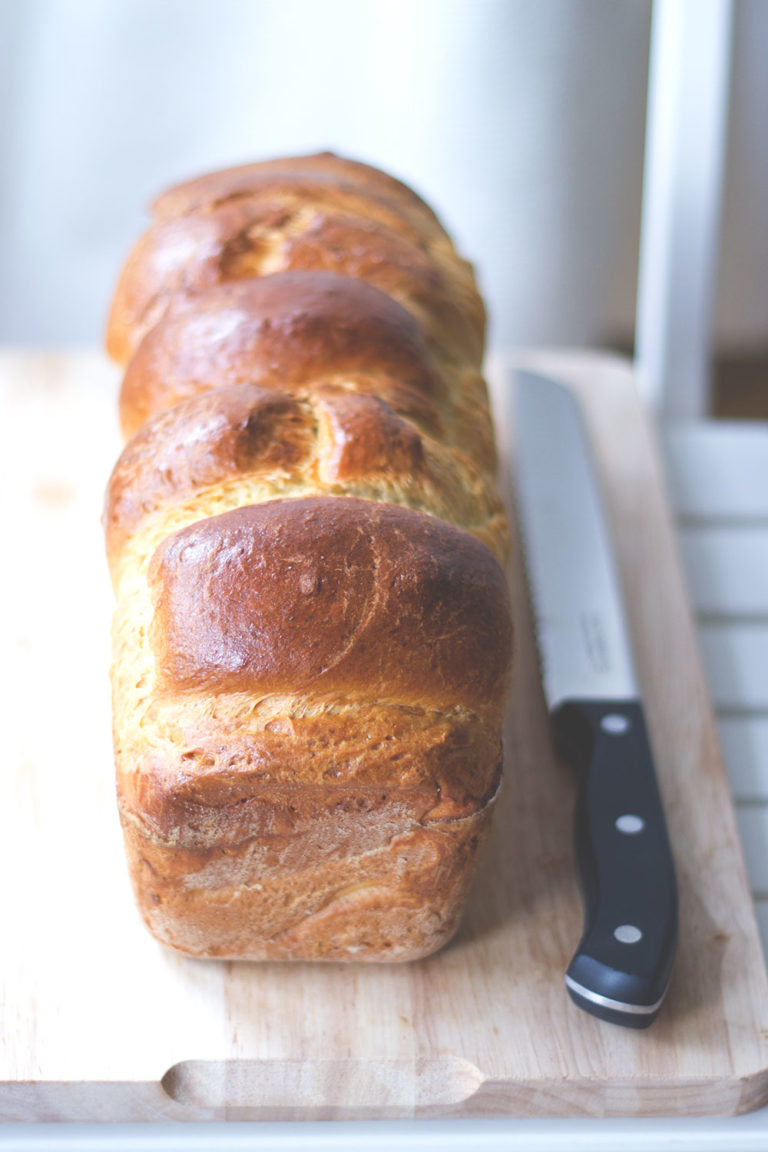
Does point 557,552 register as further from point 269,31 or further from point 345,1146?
point 269,31

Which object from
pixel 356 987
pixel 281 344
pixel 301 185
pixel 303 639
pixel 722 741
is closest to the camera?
pixel 303 639

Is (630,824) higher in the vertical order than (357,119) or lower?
lower

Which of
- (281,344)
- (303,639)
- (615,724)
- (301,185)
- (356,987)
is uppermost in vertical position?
(301,185)

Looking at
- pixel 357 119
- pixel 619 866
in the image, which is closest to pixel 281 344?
pixel 619 866

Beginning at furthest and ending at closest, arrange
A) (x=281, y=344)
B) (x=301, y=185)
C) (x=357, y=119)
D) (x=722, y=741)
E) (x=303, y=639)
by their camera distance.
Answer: (x=357, y=119) < (x=301, y=185) < (x=722, y=741) < (x=281, y=344) < (x=303, y=639)

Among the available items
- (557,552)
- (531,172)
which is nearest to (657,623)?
(557,552)

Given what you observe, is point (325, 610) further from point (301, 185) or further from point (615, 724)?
point (301, 185)

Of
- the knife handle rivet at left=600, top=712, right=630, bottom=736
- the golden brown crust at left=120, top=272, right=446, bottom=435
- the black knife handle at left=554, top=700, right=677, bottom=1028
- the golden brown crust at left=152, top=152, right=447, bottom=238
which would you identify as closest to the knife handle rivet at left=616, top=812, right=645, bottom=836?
the black knife handle at left=554, top=700, right=677, bottom=1028
